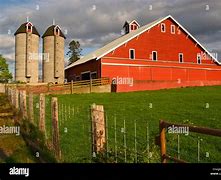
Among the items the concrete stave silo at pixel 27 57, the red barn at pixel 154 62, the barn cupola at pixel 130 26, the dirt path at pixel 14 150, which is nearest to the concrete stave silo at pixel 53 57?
the concrete stave silo at pixel 27 57

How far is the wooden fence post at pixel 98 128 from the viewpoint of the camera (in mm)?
5984

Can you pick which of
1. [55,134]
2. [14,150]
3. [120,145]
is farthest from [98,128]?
[14,150]

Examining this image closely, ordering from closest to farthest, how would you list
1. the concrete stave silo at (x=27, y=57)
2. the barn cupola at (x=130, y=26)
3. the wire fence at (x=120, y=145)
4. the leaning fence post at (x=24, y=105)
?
the wire fence at (x=120, y=145) → the leaning fence post at (x=24, y=105) → the concrete stave silo at (x=27, y=57) → the barn cupola at (x=130, y=26)

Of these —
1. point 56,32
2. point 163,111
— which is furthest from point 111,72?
point 163,111

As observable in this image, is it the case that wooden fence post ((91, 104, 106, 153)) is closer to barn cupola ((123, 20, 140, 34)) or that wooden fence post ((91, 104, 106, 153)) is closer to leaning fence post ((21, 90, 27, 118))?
leaning fence post ((21, 90, 27, 118))

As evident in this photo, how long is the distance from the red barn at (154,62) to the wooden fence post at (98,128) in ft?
73.2

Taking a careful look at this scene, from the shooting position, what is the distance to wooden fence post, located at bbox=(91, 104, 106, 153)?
5984 mm

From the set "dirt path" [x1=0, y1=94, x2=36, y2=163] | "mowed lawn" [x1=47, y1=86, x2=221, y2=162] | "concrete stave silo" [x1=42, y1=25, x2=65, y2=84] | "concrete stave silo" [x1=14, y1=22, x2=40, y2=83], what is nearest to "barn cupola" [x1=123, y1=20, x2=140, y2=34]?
"concrete stave silo" [x1=42, y1=25, x2=65, y2=84]

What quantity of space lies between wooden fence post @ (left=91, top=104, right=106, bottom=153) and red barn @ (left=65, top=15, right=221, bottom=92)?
22302 mm

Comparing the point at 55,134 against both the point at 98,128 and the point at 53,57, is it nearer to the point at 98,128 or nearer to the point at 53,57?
the point at 98,128

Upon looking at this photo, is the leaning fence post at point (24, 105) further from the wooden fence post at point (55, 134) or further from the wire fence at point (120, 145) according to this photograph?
the wooden fence post at point (55, 134)

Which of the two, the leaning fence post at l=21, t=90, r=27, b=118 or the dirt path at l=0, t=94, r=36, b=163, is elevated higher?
the leaning fence post at l=21, t=90, r=27, b=118
